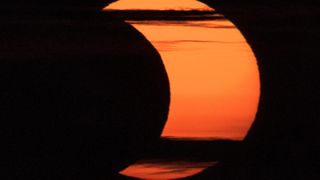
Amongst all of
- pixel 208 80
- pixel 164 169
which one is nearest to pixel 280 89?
pixel 208 80

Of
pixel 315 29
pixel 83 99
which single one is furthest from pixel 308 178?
pixel 83 99

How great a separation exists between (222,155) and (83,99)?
0.37m

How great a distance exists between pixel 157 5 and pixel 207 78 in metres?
0.23

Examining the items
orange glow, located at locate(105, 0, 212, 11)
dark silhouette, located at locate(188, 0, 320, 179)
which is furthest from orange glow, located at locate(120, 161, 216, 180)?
orange glow, located at locate(105, 0, 212, 11)

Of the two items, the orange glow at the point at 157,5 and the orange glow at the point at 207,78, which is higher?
the orange glow at the point at 157,5

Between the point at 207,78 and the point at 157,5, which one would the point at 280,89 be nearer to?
the point at 207,78

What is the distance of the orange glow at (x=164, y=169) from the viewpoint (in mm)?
1307

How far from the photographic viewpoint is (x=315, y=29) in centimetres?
134

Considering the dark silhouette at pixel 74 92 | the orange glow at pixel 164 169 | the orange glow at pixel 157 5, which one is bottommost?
the orange glow at pixel 164 169

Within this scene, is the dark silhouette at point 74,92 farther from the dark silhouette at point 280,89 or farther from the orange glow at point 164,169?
the dark silhouette at point 280,89

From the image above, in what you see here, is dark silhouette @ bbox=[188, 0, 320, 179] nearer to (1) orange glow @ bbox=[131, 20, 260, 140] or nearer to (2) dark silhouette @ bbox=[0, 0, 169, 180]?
(1) orange glow @ bbox=[131, 20, 260, 140]

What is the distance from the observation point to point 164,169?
1.31 meters

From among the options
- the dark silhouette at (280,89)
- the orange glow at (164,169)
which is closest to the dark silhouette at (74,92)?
the orange glow at (164,169)

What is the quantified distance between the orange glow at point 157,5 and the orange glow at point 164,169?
389mm
